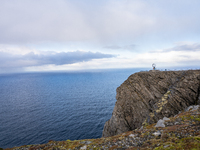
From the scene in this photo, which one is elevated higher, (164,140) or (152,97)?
(152,97)

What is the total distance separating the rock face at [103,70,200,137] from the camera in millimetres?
27281

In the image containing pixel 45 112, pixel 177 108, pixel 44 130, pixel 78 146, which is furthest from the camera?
pixel 45 112

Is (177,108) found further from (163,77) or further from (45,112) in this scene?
(45,112)

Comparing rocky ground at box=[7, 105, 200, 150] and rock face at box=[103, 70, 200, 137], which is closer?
rocky ground at box=[7, 105, 200, 150]

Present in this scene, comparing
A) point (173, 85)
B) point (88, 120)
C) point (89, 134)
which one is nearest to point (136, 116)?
point (173, 85)

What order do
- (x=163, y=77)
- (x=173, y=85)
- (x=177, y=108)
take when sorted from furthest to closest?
1. (x=163, y=77)
2. (x=173, y=85)
3. (x=177, y=108)

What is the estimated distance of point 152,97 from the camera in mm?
31422

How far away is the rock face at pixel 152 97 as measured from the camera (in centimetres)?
2728

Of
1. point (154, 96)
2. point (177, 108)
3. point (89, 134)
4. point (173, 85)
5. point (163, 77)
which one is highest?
point (163, 77)

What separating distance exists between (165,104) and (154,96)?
4.24m

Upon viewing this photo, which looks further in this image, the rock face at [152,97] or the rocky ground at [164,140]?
the rock face at [152,97]

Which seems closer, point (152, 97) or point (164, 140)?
point (164, 140)

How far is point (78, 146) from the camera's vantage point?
A: 1927cm

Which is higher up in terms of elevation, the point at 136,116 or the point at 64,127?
the point at 136,116
